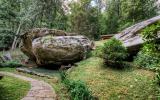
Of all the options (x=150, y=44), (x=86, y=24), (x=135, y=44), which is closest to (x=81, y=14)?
(x=86, y=24)

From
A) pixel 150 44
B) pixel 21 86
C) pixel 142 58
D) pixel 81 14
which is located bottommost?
pixel 21 86

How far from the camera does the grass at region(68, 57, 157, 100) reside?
25.5 ft

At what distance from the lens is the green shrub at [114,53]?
1051 cm

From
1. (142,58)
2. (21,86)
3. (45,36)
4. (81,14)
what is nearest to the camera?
(21,86)

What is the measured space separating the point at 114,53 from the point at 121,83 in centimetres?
201

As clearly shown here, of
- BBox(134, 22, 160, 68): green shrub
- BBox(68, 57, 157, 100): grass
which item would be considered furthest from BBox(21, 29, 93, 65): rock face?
BBox(134, 22, 160, 68): green shrub

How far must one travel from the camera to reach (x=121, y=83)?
877 cm

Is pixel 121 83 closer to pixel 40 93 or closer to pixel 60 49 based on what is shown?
pixel 40 93

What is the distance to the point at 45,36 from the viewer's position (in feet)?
52.7

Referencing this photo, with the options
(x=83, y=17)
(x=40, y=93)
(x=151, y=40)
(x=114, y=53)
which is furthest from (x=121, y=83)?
(x=83, y=17)

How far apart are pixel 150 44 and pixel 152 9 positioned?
727 inches

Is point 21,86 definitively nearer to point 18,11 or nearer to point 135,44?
point 135,44

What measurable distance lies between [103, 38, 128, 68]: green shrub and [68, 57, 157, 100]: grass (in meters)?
0.40

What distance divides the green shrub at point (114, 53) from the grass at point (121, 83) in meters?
0.40
